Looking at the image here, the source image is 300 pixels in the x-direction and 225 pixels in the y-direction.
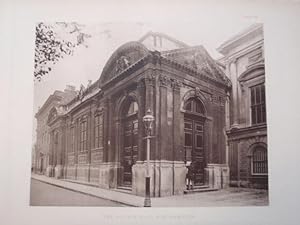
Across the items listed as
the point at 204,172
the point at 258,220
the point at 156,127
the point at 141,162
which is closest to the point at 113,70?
the point at 156,127

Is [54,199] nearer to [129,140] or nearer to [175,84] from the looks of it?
[129,140]

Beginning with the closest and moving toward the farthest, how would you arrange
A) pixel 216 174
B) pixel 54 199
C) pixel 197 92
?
pixel 54 199 < pixel 216 174 < pixel 197 92

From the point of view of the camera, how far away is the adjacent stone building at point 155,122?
11.1 ft

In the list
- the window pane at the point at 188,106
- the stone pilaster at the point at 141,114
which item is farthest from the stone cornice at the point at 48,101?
the window pane at the point at 188,106

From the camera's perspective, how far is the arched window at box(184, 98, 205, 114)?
348cm

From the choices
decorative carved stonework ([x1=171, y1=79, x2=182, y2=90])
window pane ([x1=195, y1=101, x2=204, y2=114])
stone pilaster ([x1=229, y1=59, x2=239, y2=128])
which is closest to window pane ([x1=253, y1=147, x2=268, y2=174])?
stone pilaster ([x1=229, y1=59, x2=239, y2=128])

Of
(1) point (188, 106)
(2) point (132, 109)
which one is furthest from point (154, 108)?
(1) point (188, 106)

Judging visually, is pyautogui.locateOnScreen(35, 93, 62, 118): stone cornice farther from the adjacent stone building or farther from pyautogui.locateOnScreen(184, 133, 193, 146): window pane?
pyautogui.locateOnScreen(184, 133, 193, 146): window pane

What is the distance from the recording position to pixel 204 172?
3.43 m

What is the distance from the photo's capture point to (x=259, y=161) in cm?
339

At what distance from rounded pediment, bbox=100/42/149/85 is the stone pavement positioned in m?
0.96

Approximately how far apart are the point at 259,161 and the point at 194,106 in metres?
0.74
